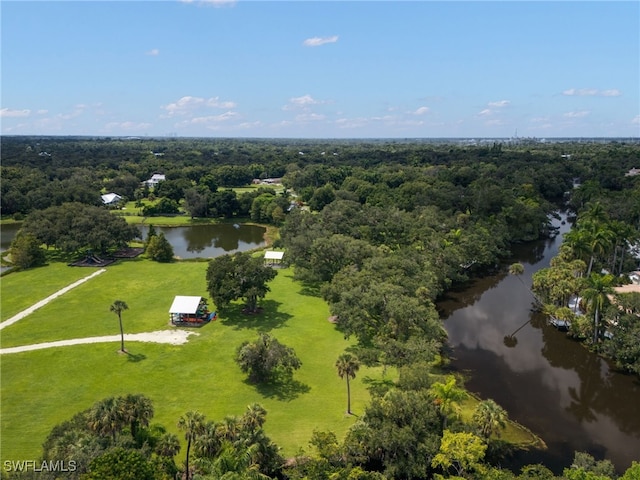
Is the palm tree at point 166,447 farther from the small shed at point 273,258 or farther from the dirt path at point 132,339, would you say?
the small shed at point 273,258

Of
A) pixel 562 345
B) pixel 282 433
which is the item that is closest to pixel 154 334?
pixel 282 433

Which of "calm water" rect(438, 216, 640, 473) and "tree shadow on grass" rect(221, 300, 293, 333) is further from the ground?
"tree shadow on grass" rect(221, 300, 293, 333)

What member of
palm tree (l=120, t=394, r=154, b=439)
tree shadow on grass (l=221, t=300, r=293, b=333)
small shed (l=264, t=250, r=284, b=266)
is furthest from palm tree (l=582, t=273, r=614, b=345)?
small shed (l=264, t=250, r=284, b=266)

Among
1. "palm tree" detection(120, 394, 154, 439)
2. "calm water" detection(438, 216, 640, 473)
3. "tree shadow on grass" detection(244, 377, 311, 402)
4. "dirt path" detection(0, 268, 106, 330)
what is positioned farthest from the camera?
"dirt path" detection(0, 268, 106, 330)

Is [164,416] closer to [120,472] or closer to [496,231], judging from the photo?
[120,472]

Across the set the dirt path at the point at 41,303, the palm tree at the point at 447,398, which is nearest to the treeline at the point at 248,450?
the palm tree at the point at 447,398

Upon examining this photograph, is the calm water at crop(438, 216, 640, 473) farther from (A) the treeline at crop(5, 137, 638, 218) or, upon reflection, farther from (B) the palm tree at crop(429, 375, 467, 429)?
(A) the treeline at crop(5, 137, 638, 218)
